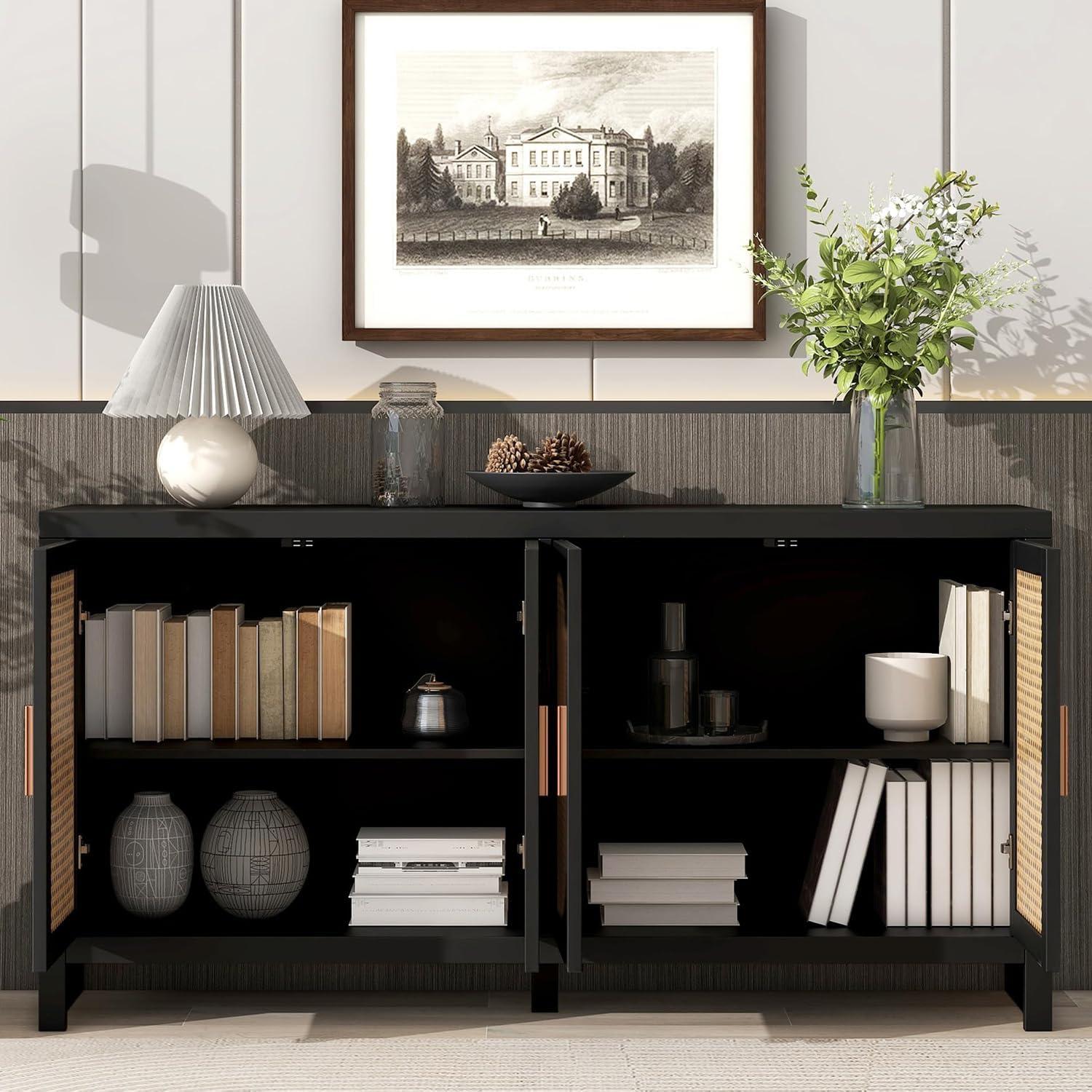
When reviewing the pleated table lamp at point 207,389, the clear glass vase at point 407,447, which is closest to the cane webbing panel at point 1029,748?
the clear glass vase at point 407,447

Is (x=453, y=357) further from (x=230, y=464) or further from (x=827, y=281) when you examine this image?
(x=827, y=281)

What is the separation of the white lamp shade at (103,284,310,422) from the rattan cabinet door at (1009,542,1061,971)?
134cm

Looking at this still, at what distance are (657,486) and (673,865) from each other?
0.75 metres

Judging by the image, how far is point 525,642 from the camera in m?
2.16

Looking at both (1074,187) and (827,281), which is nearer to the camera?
(827,281)

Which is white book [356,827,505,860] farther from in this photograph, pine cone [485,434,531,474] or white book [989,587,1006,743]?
white book [989,587,1006,743]

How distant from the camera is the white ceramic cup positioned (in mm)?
2293

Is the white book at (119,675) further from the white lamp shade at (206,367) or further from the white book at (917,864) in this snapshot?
the white book at (917,864)

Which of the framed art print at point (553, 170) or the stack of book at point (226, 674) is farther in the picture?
the framed art print at point (553, 170)

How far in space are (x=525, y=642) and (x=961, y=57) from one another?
1.51 metres

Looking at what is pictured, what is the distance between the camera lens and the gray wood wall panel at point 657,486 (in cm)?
252

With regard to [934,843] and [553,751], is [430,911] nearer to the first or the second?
[553,751]

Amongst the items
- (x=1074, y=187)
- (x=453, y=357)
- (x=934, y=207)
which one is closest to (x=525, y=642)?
(x=453, y=357)

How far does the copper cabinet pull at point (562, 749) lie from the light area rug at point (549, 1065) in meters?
0.48
